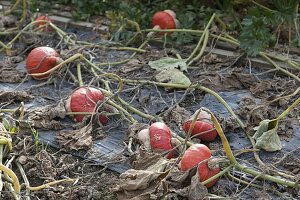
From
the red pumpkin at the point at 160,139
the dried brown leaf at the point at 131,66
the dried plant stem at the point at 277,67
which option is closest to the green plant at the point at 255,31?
the dried plant stem at the point at 277,67

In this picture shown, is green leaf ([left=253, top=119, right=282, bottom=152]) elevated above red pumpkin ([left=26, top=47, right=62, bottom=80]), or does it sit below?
above

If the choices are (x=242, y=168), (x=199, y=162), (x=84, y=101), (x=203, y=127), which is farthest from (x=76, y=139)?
(x=242, y=168)

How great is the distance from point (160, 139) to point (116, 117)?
21.8 inches

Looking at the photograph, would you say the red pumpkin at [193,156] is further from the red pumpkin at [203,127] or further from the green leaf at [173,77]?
the green leaf at [173,77]

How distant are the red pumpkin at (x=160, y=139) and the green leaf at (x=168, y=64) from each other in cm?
114

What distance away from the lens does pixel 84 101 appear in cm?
341

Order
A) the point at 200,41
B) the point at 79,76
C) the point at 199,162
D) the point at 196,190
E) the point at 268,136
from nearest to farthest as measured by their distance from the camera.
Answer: the point at 196,190 < the point at 199,162 < the point at 268,136 < the point at 79,76 < the point at 200,41

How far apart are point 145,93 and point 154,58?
60 centimetres

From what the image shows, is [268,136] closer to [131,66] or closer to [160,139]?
[160,139]

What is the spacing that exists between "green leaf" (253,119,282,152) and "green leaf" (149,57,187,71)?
113 centimetres

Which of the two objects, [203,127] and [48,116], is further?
[48,116]

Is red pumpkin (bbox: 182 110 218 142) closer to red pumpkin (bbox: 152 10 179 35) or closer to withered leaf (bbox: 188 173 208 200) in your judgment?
withered leaf (bbox: 188 173 208 200)

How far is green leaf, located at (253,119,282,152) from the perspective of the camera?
3092 millimetres

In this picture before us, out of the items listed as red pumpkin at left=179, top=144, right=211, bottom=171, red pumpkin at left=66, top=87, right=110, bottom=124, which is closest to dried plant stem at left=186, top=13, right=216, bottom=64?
red pumpkin at left=66, top=87, right=110, bottom=124
